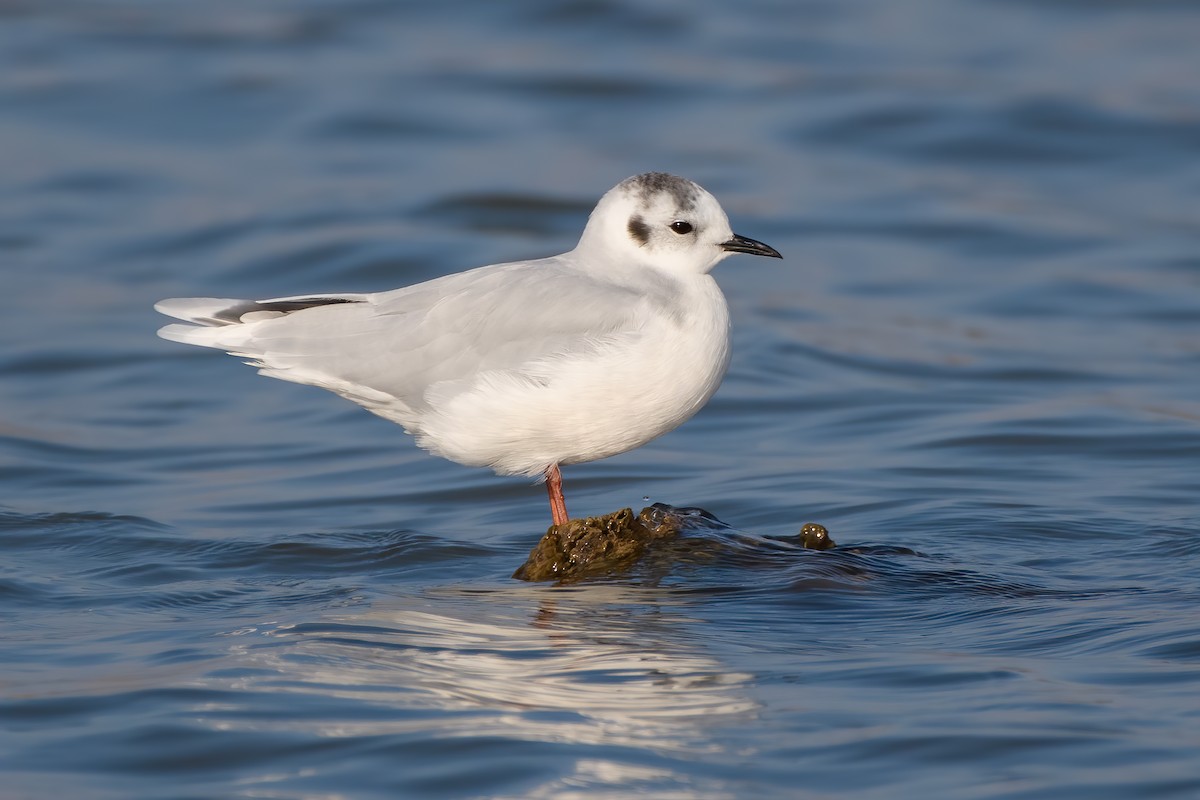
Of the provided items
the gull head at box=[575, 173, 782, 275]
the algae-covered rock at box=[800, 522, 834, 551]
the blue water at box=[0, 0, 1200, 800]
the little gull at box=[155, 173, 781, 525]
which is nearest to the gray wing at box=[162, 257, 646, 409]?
the little gull at box=[155, 173, 781, 525]

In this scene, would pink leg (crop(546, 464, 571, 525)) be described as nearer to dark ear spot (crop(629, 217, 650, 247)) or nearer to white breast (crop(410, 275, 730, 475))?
white breast (crop(410, 275, 730, 475))

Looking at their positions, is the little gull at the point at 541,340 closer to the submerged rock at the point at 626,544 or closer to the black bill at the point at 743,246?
the black bill at the point at 743,246

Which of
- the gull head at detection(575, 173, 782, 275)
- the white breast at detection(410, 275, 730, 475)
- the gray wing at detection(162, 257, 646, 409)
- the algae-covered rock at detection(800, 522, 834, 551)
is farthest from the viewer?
the gull head at detection(575, 173, 782, 275)

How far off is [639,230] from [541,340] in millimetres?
699

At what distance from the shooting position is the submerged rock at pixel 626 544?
6.30 m

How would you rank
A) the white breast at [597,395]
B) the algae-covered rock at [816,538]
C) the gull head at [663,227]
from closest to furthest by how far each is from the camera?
the white breast at [597,395], the algae-covered rock at [816,538], the gull head at [663,227]

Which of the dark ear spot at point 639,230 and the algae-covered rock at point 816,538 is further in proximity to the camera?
the dark ear spot at point 639,230

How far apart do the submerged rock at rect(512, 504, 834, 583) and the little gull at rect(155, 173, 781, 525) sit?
0.92 ft

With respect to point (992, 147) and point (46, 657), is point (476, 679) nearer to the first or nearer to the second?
point (46, 657)

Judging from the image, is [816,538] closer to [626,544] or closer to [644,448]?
[626,544]

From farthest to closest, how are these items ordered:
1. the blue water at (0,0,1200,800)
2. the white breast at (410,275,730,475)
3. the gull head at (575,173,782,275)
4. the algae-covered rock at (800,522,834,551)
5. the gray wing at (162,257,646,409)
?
the gull head at (575,173,782,275)
the algae-covered rock at (800,522,834,551)
the gray wing at (162,257,646,409)
the white breast at (410,275,730,475)
the blue water at (0,0,1200,800)

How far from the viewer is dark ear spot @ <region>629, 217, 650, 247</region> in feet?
21.8

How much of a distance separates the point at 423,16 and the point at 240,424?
30.2ft

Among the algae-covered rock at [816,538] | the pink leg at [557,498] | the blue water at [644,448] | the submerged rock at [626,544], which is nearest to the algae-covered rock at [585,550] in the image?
the submerged rock at [626,544]
